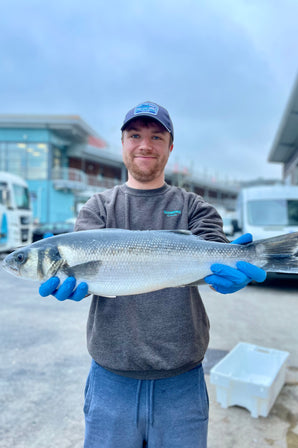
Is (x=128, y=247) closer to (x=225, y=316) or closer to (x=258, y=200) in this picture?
(x=225, y=316)

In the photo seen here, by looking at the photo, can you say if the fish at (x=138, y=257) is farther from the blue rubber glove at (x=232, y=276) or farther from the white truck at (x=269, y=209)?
the white truck at (x=269, y=209)

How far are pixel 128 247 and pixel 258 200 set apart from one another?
9.57 meters

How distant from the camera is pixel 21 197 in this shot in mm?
16328

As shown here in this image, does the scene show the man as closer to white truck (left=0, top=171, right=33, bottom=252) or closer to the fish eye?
the fish eye

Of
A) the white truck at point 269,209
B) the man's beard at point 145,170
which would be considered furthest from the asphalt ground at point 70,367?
the white truck at point 269,209

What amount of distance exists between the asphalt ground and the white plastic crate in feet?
0.36

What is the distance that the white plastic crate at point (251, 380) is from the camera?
3.42m

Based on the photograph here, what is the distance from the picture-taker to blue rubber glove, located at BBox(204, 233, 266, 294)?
1.88 meters

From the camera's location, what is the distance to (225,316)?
22.6ft

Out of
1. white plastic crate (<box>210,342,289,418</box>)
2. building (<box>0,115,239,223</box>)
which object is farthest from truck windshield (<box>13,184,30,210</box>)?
white plastic crate (<box>210,342,289,418</box>)

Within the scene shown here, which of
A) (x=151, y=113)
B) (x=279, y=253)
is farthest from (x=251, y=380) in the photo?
(x=151, y=113)

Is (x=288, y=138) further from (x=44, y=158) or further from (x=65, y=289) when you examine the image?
(x=65, y=289)

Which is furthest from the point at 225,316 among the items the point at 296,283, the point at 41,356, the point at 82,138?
the point at 82,138

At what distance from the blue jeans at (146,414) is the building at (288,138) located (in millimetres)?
12866
